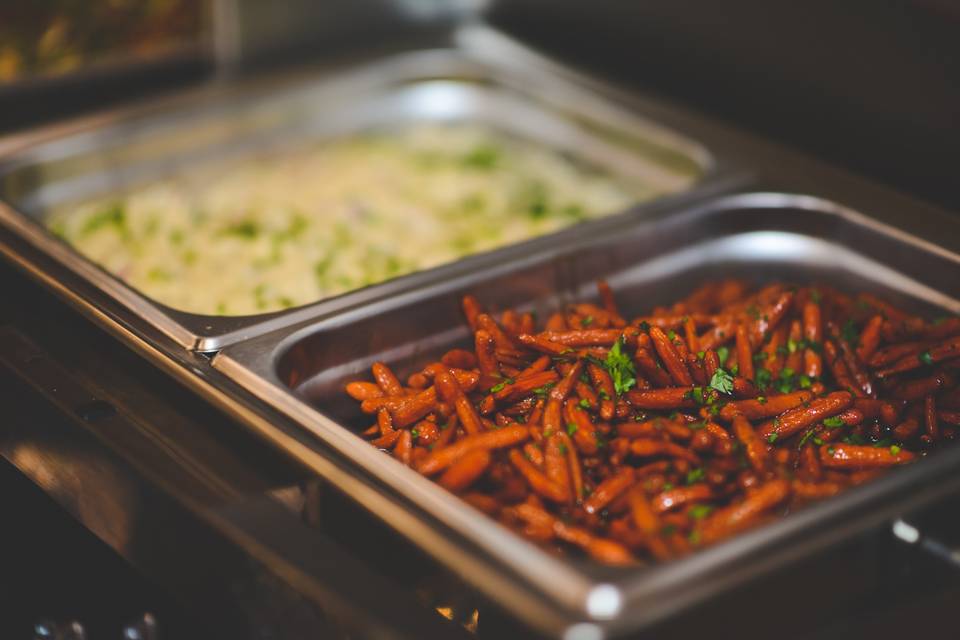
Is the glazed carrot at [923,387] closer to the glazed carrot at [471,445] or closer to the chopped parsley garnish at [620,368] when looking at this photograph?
the chopped parsley garnish at [620,368]

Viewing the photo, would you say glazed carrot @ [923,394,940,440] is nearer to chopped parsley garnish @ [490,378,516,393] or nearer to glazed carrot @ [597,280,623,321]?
glazed carrot @ [597,280,623,321]

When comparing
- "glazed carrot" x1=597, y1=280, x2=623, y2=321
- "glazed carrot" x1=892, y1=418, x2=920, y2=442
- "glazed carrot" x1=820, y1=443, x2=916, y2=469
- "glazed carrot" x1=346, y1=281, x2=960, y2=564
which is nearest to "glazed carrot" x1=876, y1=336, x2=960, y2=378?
"glazed carrot" x1=346, y1=281, x2=960, y2=564

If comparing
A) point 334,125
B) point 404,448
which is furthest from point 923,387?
point 334,125

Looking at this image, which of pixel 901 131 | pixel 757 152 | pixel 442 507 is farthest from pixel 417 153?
pixel 442 507

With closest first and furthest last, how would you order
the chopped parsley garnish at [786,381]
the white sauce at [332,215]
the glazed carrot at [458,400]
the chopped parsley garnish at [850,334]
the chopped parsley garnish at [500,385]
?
1. the glazed carrot at [458,400]
2. the chopped parsley garnish at [500,385]
3. the chopped parsley garnish at [786,381]
4. the chopped parsley garnish at [850,334]
5. the white sauce at [332,215]

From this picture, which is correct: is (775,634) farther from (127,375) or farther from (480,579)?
(127,375)

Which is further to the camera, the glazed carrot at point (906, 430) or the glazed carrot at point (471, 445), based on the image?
the glazed carrot at point (906, 430)

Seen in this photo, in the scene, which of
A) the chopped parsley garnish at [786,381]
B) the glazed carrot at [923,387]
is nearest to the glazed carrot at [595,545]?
the chopped parsley garnish at [786,381]
